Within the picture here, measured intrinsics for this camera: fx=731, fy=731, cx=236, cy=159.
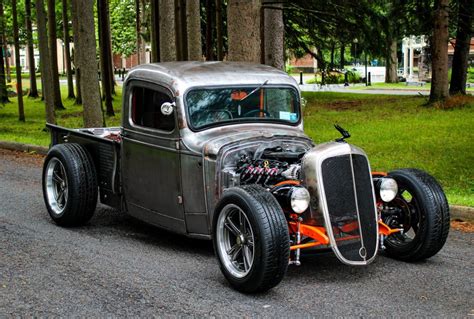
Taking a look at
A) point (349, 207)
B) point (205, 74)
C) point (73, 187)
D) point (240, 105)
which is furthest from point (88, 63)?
point (349, 207)

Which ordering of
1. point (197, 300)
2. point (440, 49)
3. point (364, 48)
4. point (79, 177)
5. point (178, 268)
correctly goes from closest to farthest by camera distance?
point (197, 300) → point (178, 268) → point (79, 177) → point (364, 48) → point (440, 49)

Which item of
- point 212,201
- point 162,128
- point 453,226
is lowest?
point 453,226

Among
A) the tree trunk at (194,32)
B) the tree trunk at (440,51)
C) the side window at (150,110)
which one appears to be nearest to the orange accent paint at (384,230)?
the side window at (150,110)

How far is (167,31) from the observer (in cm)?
1734

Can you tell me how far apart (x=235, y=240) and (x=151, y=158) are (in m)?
1.69

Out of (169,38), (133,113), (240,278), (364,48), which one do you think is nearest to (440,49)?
(364,48)

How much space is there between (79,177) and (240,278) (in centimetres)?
300

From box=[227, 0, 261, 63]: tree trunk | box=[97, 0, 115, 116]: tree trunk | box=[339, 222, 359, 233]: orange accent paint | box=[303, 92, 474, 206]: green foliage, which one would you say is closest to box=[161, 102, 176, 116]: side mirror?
box=[339, 222, 359, 233]: orange accent paint

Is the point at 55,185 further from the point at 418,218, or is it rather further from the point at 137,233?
the point at 418,218

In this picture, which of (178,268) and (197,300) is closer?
(197,300)

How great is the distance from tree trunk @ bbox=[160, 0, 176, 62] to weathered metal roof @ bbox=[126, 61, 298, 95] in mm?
9346

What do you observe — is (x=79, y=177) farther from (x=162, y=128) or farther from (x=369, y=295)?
(x=369, y=295)

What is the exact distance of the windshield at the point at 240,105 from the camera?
7371 millimetres

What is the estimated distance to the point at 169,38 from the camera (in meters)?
17.3
